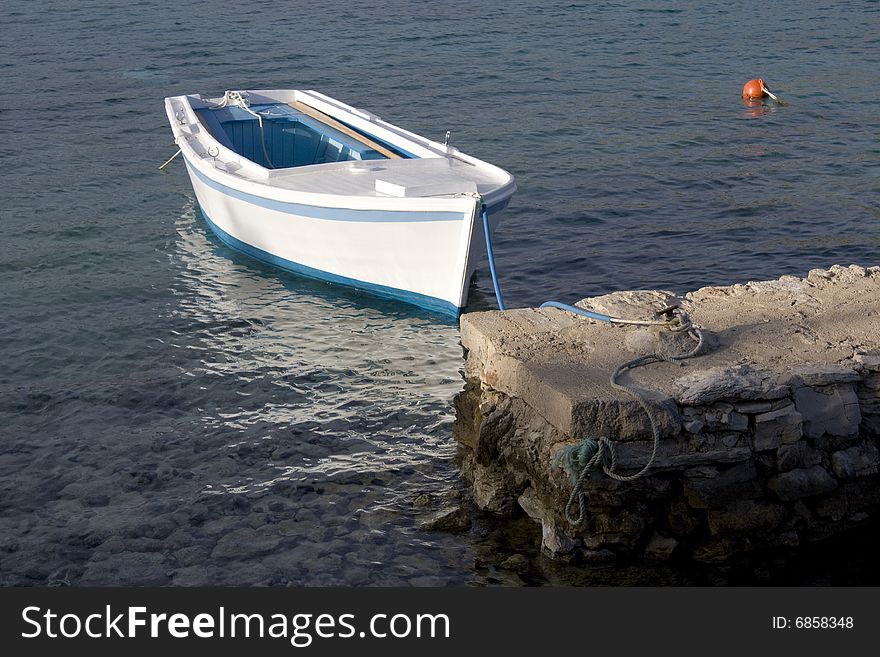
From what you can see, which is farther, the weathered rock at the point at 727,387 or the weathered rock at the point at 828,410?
the weathered rock at the point at 828,410

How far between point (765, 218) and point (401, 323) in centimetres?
512

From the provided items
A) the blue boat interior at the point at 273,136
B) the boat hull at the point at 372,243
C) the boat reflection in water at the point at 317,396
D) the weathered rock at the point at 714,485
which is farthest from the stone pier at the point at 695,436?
the blue boat interior at the point at 273,136

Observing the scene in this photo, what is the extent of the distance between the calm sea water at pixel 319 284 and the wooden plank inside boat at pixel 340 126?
164 centimetres

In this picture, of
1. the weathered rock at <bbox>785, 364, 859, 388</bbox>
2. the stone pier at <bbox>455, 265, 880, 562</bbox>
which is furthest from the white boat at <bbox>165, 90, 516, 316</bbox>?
the weathered rock at <bbox>785, 364, 859, 388</bbox>

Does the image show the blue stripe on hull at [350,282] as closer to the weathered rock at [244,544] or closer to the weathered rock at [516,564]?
the weathered rock at [244,544]

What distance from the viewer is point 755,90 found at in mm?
17609

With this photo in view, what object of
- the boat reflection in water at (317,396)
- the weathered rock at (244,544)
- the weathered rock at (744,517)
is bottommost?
the weathered rock at (244,544)

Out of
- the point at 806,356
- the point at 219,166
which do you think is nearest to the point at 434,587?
the point at 806,356

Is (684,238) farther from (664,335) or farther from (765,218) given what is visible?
(664,335)

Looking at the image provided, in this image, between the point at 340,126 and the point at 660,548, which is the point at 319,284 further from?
the point at 660,548

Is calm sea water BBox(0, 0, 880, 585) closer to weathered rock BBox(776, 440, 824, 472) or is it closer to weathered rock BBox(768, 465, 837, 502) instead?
weathered rock BBox(768, 465, 837, 502)

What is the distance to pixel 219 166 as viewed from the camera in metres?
10.9

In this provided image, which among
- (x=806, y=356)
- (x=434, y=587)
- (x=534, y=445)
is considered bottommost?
(x=434, y=587)

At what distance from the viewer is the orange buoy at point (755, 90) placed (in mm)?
17609
